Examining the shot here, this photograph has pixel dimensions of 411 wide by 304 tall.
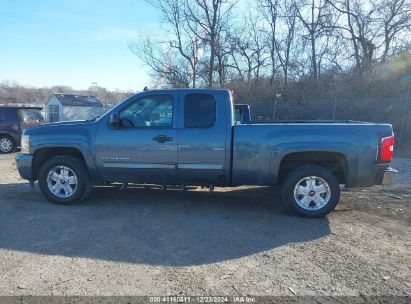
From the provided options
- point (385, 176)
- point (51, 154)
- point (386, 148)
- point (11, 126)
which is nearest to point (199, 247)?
point (385, 176)

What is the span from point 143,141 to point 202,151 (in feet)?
3.17

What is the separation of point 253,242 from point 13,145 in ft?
40.9

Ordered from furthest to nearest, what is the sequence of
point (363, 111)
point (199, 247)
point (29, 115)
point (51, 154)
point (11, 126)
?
point (363, 111), point (29, 115), point (11, 126), point (51, 154), point (199, 247)

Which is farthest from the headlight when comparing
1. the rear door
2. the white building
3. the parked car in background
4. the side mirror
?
the white building

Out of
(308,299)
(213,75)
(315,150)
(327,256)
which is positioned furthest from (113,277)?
(213,75)

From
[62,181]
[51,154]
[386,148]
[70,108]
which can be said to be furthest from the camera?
[70,108]

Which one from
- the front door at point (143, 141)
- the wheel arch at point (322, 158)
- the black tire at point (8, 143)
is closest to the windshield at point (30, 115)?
the black tire at point (8, 143)

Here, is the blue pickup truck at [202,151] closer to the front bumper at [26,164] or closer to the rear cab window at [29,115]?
the front bumper at [26,164]

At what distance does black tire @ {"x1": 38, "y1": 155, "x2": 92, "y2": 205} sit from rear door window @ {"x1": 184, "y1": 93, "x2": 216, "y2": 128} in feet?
6.33

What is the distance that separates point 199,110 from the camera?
6074mm

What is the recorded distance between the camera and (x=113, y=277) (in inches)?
148

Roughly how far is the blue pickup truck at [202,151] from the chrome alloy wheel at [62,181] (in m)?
0.02

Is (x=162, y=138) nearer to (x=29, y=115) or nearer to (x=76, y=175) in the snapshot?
(x=76, y=175)

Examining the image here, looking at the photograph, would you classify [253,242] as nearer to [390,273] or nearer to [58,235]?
[390,273]
